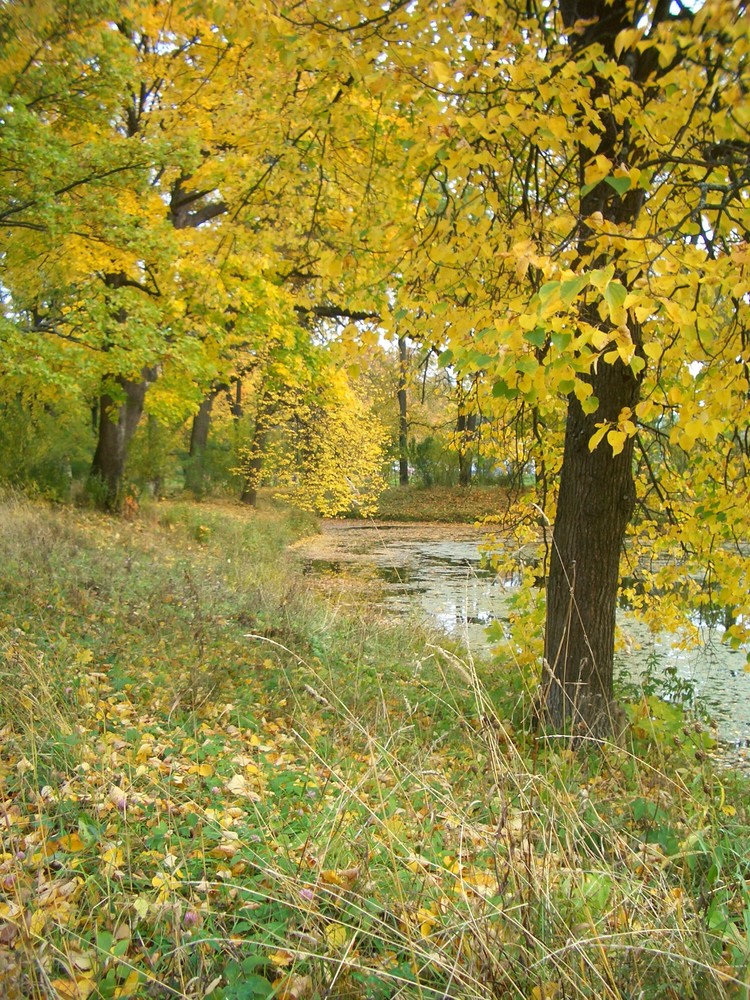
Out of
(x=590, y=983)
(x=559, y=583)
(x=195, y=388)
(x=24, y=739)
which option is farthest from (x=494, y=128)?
(x=195, y=388)

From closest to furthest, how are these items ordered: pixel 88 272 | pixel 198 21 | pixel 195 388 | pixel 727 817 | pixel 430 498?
pixel 727 817
pixel 198 21
pixel 88 272
pixel 195 388
pixel 430 498

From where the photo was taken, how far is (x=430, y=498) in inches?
1100

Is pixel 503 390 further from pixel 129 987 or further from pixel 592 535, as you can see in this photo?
pixel 129 987

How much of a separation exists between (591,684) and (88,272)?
892 centimetres

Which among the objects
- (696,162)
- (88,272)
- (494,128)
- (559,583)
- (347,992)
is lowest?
(347,992)

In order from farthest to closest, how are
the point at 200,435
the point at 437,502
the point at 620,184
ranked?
the point at 437,502 < the point at 200,435 < the point at 620,184

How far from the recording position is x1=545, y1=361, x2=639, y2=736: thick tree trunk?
4.57m

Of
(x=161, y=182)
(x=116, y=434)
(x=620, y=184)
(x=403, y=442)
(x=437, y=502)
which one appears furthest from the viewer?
(x=403, y=442)

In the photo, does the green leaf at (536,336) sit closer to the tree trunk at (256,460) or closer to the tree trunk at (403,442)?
the tree trunk at (256,460)

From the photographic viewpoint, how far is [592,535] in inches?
183

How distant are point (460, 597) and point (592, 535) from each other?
6.97 m

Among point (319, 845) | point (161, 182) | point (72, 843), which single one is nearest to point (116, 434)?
point (161, 182)

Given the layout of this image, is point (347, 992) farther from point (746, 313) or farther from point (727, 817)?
point (746, 313)

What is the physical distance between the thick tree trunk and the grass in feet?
1.42
